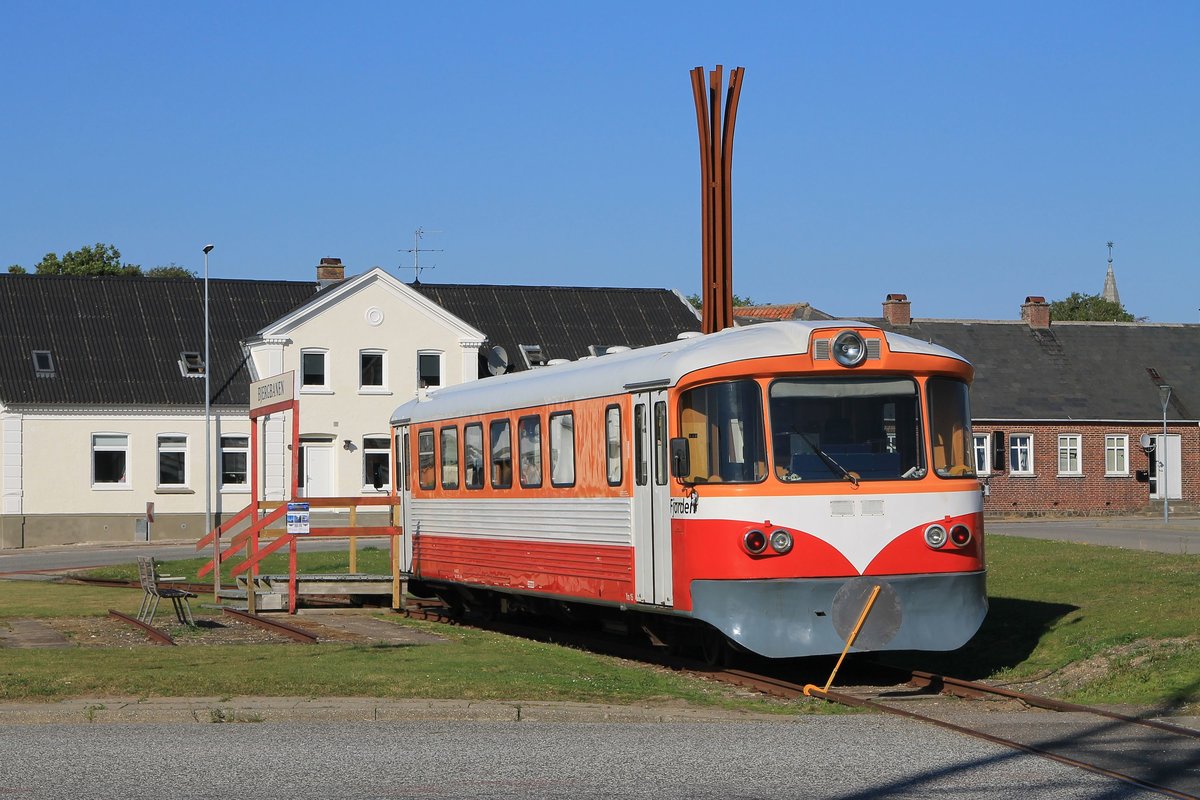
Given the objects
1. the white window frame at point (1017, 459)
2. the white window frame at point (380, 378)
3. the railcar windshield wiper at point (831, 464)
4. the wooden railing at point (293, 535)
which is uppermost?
the white window frame at point (380, 378)

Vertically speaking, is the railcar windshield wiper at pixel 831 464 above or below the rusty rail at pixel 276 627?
above

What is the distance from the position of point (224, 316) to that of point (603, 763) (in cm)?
4679

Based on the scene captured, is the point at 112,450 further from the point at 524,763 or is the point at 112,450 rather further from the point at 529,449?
the point at 524,763

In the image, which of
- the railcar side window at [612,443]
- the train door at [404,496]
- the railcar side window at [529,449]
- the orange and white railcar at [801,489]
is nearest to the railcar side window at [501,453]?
the railcar side window at [529,449]

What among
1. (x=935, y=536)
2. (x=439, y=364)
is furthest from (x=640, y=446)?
(x=439, y=364)

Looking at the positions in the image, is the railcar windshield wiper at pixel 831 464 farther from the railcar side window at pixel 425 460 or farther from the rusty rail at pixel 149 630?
the railcar side window at pixel 425 460

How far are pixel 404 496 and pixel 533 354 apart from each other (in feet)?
106

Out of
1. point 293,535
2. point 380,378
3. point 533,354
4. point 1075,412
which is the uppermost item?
point 533,354

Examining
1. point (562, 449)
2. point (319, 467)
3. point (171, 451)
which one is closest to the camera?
point (562, 449)

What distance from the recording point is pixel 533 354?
5672 centimetres

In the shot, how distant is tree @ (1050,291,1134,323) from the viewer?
335 ft

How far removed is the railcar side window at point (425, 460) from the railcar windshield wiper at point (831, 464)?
355 inches

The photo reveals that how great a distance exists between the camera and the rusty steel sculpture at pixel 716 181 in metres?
25.3

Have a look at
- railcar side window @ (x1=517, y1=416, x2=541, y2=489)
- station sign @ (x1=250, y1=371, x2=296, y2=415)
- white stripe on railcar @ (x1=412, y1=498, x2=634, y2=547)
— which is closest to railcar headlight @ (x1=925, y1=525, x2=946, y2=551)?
white stripe on railcar @ (x1=412, y1=498, x2=634, y2=547)
